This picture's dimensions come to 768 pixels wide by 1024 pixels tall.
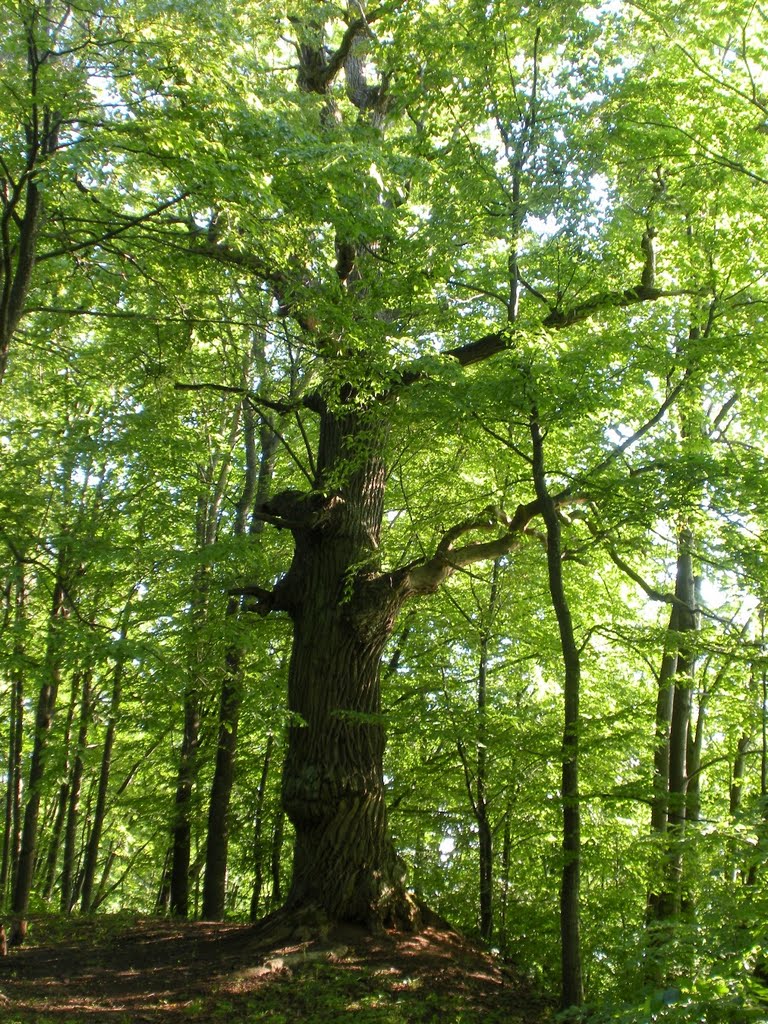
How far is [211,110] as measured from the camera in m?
5.51

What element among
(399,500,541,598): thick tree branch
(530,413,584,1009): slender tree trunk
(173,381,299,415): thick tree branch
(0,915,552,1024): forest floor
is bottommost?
(0,915,552,1024): forest floor

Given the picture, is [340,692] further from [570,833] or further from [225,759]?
[225,759]

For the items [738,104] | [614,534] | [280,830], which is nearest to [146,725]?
[280,830]

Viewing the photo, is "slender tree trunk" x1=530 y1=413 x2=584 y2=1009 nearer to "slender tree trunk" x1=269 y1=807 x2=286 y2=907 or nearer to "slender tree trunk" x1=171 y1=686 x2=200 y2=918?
"slender tree trunk" x1=269 y1=807 x2=286 y2=907

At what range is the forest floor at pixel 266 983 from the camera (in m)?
5.78

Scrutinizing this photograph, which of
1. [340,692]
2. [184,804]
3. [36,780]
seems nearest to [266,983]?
[340,692]

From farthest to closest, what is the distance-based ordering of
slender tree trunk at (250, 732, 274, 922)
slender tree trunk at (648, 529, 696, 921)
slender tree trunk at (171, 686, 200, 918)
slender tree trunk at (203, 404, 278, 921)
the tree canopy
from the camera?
slender tree trunk at (250, 732, 274, 922) → slender tree trunk at (171, 686, 200, 918) → slender tree trunk at (203, 404, 278, 921) → slender tree trunk at (648, 529, 696, 921) → the tree canopy

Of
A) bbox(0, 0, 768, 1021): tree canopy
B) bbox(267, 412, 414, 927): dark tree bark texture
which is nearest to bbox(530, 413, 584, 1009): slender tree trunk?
bbox(0, 0, 768, 1021): tree canopy

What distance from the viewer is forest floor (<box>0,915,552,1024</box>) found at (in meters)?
5.78

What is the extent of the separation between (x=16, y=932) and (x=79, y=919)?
2145 millimetres

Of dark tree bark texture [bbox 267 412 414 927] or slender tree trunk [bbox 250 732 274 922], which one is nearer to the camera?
dark tree bark texture [bbox 267 412 414 927]

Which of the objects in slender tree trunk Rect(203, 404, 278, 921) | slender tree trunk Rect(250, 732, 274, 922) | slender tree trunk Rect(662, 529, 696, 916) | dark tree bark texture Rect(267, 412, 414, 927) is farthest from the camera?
slender tree trunk Rect(250, 732, 274, 922)

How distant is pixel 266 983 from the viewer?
634 centimetres

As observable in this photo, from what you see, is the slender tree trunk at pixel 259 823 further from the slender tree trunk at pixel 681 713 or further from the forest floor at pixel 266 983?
the slender tree trunk at pixel 681 713
